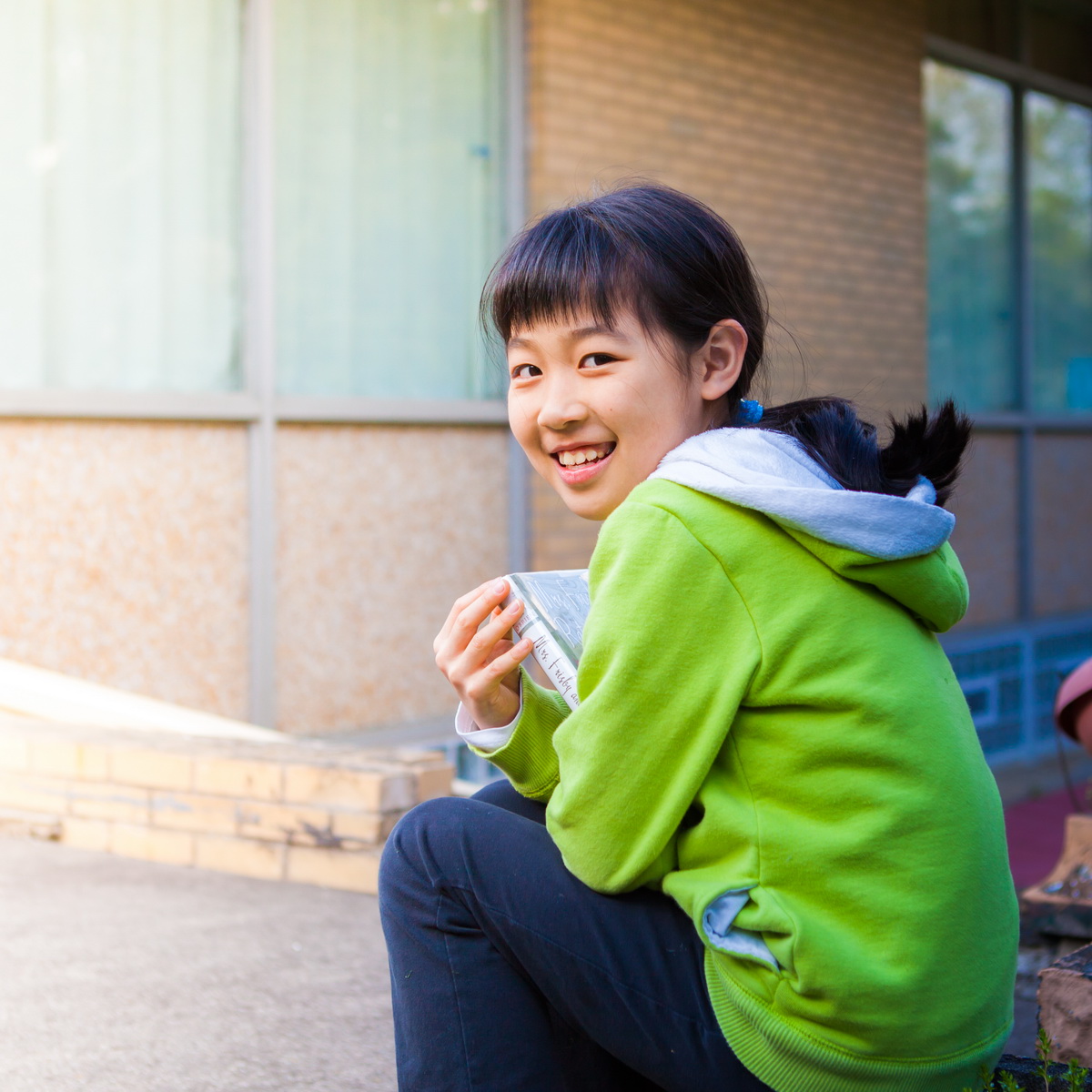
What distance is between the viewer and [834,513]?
5.00 feet

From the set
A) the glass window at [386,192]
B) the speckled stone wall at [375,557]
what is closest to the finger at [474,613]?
the speckled stone wall at [375,557]

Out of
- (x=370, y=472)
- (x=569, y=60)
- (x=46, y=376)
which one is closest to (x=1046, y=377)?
(x=569, y=60)

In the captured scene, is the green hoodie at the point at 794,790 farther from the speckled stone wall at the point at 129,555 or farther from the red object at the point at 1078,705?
the speckled stone wall at the point at 129,555

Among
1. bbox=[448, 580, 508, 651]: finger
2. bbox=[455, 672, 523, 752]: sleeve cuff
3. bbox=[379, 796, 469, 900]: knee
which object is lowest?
bbox=[379, 796, 469, 900]: knee

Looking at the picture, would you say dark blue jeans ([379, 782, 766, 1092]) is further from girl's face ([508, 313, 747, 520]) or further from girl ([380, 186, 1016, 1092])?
girl's face ([508, 313, 747, 520])

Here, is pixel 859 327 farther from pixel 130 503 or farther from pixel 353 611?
pixel 130 503

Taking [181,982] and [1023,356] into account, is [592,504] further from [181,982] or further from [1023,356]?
[1023,356]

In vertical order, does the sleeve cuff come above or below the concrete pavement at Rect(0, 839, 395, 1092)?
above

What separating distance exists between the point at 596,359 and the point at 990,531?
7.49m

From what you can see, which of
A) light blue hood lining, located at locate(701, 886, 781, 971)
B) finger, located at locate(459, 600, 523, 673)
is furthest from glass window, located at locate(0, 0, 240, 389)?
light blue hood lining, located at locate(701, 886, 781, 971)

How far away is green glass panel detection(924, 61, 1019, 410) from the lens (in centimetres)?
870

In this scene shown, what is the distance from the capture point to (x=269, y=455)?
17.4 ft

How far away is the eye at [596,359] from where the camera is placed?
6.04 feet

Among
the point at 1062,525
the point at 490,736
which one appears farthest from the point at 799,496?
the point at 1062,525
